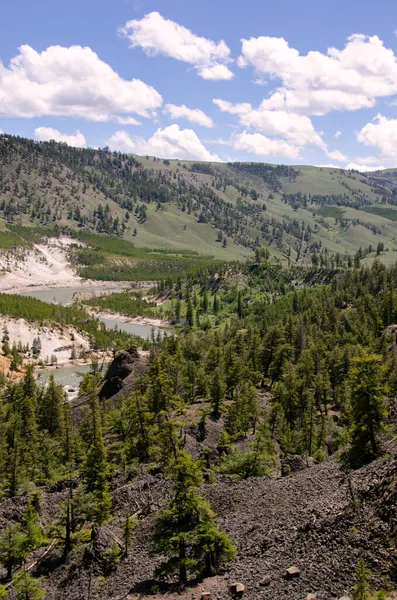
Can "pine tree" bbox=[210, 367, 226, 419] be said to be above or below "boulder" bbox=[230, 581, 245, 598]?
below

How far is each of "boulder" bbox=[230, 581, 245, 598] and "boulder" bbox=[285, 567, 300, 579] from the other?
9.45ft

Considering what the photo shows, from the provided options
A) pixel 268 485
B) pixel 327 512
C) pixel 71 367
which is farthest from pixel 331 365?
pixel 71 367

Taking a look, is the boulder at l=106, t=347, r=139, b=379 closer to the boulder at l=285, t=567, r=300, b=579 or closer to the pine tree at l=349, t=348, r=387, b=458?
the pine tree at l=349, t=348, r=387, b=458

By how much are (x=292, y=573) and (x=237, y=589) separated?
359 cm

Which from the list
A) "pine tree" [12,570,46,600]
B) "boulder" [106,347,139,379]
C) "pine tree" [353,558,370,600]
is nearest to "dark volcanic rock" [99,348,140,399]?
"boulder" [106,347,139,379]

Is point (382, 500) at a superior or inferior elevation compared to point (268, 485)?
superior

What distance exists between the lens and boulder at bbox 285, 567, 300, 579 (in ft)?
91.4

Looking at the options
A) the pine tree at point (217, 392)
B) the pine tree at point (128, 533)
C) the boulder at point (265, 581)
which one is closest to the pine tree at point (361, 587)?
the boulder at point (265, 581)

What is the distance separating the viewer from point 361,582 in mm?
21922

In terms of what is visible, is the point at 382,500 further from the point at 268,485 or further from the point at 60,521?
the point at 60,521

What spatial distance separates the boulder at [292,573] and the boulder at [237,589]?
2880mm

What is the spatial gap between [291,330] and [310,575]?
109646 mm

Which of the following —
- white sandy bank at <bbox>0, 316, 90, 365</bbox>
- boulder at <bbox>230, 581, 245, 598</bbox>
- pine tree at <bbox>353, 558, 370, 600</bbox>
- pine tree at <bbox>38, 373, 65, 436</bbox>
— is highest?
pine tree at <bbox>353, 558, 370, 600</bbox>

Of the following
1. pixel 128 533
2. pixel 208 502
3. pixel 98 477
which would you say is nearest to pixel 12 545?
pixel 128 533
